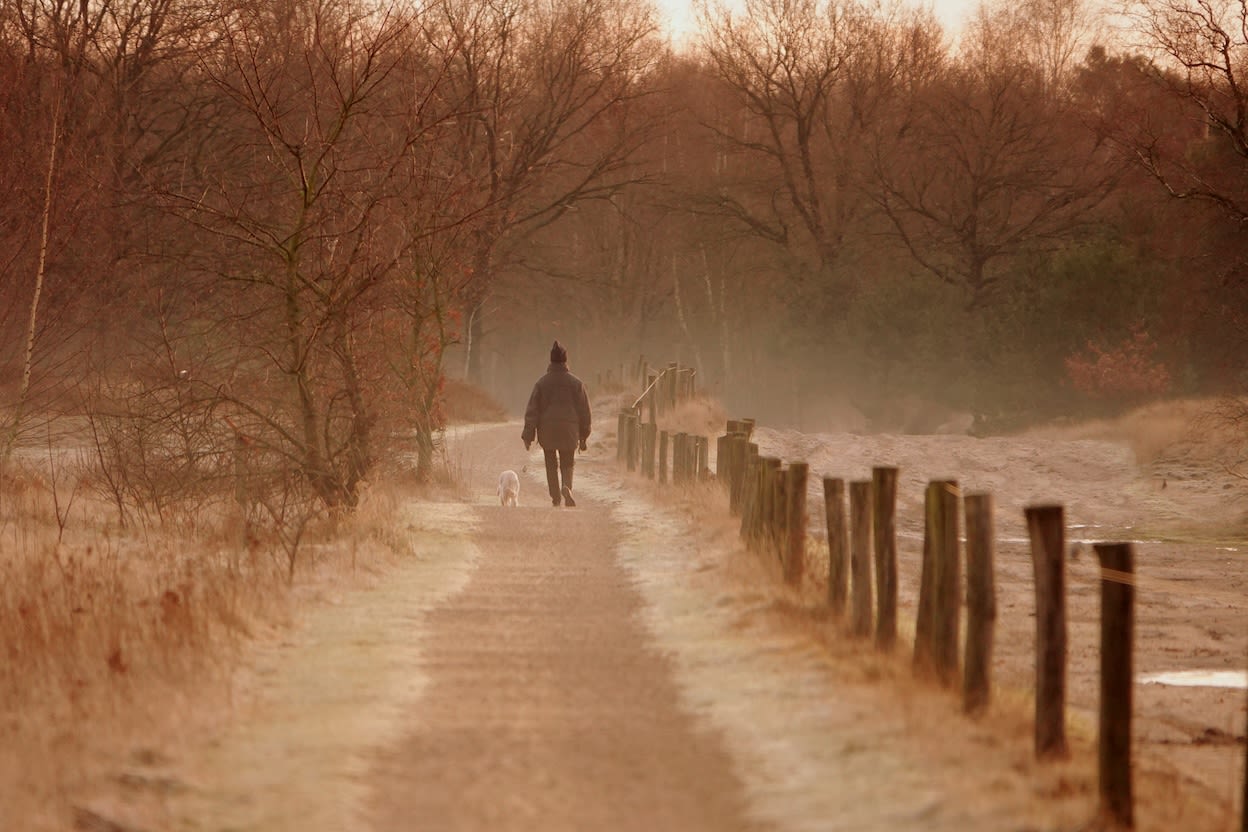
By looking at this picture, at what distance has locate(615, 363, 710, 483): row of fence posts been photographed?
23.2 meters

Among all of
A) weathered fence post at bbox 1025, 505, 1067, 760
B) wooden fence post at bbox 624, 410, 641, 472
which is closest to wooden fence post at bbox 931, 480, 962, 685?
weathered fence post at bbox 1025, 505, 1067, 760

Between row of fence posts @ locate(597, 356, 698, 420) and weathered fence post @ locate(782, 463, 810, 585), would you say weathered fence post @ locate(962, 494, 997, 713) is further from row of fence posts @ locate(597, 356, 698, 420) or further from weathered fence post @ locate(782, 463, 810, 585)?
row of fence posts @ locate(597, 356, 698, 420)

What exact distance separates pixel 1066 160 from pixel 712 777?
149ft

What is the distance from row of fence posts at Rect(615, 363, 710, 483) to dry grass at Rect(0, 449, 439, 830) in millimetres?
6482

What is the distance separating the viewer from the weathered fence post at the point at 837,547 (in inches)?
485

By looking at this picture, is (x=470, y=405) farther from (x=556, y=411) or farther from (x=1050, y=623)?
(x=1050, y=623)

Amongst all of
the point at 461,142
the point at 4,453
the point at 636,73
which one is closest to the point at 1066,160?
the point at 636,73

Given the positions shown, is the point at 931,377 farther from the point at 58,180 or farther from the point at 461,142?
the point at 58,180

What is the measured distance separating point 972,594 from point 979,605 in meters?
0.07

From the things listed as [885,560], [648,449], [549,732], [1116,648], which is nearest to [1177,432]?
[648,449]

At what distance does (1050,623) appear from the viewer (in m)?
8.27

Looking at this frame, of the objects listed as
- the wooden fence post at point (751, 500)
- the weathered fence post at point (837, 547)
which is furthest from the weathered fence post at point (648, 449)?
the weathered fence post at point (837, 547)

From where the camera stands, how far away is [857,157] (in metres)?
54.3

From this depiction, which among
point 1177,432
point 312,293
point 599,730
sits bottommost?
point 599,730
